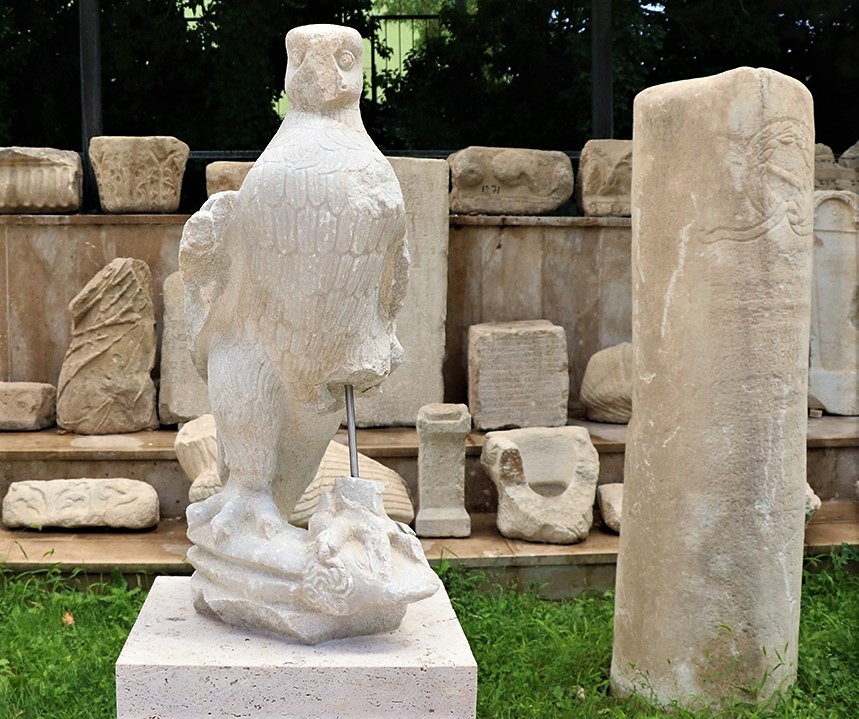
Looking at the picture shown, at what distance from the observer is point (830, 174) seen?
727 cm

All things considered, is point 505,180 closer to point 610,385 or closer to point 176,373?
point 610,385

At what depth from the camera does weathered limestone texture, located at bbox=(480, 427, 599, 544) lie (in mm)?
5156

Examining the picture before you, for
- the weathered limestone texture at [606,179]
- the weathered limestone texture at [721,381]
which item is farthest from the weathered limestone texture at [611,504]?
the weathered limestone texture at [606,179]

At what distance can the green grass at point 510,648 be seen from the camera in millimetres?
3916

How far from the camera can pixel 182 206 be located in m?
7.79

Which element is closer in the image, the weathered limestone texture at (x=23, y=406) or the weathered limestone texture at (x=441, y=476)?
the weathered limestone texture at (x=441, y=476)

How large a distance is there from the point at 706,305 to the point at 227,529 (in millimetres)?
1762

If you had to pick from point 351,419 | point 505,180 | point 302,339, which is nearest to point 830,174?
point 505,180

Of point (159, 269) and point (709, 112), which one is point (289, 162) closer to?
point (709, 112)

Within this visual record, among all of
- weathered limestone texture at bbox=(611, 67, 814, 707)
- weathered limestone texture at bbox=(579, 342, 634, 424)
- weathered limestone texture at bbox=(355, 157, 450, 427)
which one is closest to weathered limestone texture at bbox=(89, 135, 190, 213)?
weathered limestone texture at bbox=(355, 157, 450, 427)

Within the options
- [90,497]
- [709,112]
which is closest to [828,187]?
[709,112]

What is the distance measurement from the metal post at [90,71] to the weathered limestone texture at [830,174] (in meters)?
4.51

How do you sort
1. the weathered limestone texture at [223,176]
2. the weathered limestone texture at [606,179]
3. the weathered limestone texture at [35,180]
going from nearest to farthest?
the weathered limestone texture at [223,176], the weathered limestone texture at [35,180], the weathered limestone texture at [606,179]

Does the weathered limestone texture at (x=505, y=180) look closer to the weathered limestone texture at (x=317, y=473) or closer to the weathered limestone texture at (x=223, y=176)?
the weathered limestone texture at (x=223, y=176)
